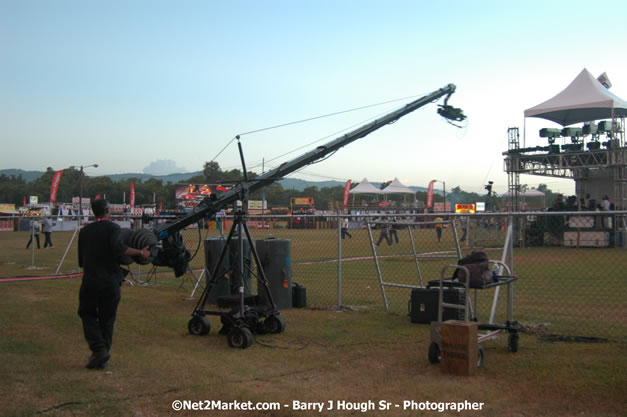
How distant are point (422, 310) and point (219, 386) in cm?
412

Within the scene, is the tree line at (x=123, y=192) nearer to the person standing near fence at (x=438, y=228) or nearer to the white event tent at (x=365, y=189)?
the white event tent at (x=365, y=189)

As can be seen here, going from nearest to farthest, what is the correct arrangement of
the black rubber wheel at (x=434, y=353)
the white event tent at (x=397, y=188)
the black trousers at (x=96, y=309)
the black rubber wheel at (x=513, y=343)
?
the black trousers at (x=96, y=309), the black rubber wheel at (x=434, y=353), the black rubber wheel at (x=513, y=343), the white event tent at (x=397, y=188)

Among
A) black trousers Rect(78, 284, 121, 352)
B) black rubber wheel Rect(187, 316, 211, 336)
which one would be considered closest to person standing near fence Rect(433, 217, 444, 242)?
black rubber wheel Rect(187, 316, 211, 336)

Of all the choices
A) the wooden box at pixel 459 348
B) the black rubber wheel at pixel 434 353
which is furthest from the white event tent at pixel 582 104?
the wooden box at pixel 459 348

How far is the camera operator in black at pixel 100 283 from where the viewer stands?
5957 mm

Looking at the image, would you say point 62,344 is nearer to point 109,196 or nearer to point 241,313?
point 241,313

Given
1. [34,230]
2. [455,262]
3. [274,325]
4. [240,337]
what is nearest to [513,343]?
[274,325]

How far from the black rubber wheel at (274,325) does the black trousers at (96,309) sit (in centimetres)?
252

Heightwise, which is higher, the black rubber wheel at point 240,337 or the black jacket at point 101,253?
the black jacket at point 101,253

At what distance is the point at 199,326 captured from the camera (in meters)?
7.86

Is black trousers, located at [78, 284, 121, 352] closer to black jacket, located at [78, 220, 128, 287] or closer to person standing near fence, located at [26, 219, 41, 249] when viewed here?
black jacket, located at [78, 220, 128, 287]

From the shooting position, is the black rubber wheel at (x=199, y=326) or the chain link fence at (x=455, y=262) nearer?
the black rubber wheel at (x=199, y=326)

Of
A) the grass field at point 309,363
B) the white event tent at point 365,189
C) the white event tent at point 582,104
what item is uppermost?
the white event tent at point 582,104

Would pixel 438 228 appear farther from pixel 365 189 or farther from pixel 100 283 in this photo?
pixel 365 189
